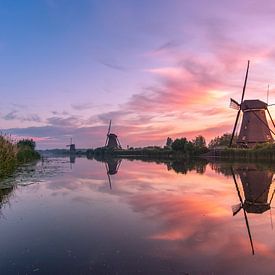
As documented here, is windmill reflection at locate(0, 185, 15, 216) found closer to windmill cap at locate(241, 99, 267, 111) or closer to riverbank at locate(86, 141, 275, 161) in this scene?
riverbank at locate(86, 141, 275, 161)

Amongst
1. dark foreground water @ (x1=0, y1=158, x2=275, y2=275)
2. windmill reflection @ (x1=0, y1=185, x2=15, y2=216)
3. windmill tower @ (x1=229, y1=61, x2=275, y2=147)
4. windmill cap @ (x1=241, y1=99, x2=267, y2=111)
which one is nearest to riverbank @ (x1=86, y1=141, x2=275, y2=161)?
windmill tower @ (x1=229, y1=61, x2=275, y2=147)

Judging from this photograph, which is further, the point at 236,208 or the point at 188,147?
the point at 188,147

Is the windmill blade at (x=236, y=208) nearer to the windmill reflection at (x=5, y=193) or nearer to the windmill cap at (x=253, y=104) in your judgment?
the windmill reflection at (x=5, y=193)

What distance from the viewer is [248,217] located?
9242 millimetres

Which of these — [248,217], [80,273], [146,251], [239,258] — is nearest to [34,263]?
[80,273]

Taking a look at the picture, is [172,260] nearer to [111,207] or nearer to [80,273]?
[80,273]

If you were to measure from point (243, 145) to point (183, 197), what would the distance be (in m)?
42.1

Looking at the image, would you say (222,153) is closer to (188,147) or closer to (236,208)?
(188,147)

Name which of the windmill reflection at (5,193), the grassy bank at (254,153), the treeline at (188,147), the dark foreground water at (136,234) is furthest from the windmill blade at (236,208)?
the treeline at (188,147)

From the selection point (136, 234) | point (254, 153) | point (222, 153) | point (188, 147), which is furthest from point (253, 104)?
point (136, 234)

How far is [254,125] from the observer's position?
50.8 m

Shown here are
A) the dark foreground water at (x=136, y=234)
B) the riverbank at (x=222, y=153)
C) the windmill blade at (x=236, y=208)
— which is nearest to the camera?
the dark foreground water at (x=136, y=234)

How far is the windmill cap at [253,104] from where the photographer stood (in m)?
51.8

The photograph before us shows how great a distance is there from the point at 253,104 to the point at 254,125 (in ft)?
11.2
